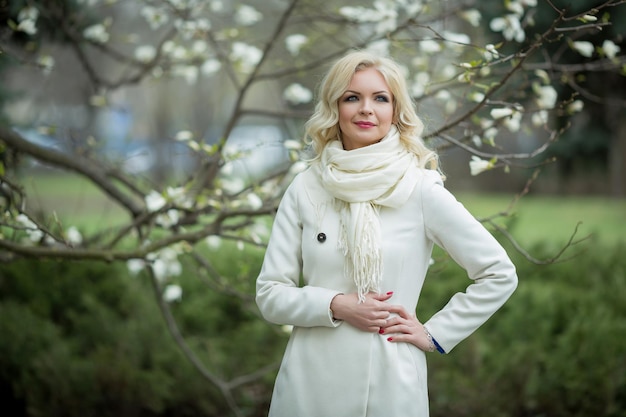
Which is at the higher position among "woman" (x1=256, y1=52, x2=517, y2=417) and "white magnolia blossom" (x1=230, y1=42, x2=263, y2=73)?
"woman" (x1=256, y1=52, x2=517, y2=417)

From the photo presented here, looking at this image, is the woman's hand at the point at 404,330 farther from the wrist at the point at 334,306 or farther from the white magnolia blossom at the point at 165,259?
the white magnolia blossom at the point at 165,259

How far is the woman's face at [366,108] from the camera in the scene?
2242 mm

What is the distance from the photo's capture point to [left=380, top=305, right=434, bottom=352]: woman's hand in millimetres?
2172

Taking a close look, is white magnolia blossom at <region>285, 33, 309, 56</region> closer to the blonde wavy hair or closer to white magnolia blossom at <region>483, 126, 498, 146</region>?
white magnolia blossom at <region>483, 126, 498, 146</region>

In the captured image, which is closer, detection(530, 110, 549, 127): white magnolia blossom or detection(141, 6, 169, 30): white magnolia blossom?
detection(530, 110, 549, 127): white magnolia blossom

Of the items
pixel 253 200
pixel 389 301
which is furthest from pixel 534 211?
pixel 389 301

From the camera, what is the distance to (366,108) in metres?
2.22

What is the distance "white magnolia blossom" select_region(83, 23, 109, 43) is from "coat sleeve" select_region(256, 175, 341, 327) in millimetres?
2799

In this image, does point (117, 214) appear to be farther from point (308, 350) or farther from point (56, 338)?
point (308, 350)

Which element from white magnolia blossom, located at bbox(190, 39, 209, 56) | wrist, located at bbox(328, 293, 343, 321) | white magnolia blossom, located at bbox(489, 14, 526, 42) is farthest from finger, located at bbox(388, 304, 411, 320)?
white magnolia blossom, located at bbox(190, 39, 209, 56)

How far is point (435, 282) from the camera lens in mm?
6020

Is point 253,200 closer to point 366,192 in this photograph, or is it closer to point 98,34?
point 366,192

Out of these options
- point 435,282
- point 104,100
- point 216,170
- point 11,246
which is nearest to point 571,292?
point 435,282

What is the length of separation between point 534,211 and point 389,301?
1300 centimetres
